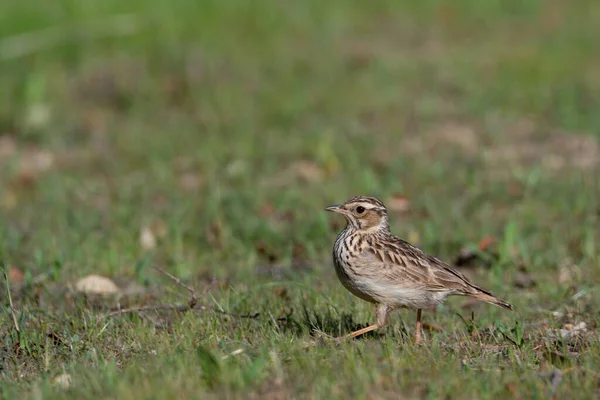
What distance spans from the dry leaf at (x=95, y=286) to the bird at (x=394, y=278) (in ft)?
6.85

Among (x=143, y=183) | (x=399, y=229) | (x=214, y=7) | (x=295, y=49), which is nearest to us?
(x=399, y=229)

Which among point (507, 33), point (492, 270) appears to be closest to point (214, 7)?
point (507, 33)

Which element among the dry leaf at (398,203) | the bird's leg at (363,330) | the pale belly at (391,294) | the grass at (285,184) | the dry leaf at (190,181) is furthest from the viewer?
the dry leaf at (190,181)

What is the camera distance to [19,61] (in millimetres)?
14070

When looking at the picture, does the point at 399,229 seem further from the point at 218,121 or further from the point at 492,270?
the point at 218,121

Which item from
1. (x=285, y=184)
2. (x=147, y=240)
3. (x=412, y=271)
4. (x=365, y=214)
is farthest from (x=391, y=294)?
(x=285, y=184)

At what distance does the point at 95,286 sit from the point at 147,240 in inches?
59.7

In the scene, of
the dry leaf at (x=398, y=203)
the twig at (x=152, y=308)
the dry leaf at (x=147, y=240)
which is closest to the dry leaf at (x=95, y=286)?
the twig at (x=152, y=308)

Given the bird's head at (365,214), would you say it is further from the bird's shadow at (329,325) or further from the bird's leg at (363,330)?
the bird's leg at (363,330)

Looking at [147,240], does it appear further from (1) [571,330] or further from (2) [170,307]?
(1) [571,330]

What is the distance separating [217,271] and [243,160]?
305cm

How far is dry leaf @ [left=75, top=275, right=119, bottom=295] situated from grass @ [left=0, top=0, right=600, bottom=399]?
4.2 inches

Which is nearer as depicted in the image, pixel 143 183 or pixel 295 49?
pixel 143 183

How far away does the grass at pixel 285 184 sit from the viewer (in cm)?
587
